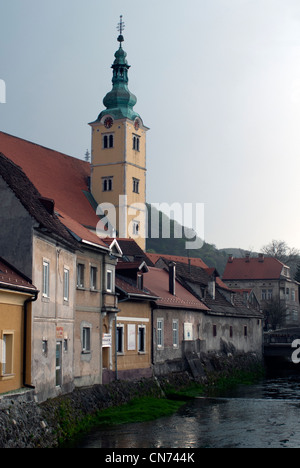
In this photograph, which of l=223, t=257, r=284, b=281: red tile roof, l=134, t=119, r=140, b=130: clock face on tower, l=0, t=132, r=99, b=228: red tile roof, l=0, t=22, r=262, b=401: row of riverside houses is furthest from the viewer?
l=223, t=257, r=284, b=281: red tile roof

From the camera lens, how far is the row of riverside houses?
910 inches

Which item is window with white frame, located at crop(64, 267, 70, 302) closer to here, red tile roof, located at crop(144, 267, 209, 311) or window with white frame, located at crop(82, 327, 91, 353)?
window with white frame, located at crop(82, 327, 91, 353)

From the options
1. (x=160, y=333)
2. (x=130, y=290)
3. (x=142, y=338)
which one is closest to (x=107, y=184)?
(x=160, y=333)

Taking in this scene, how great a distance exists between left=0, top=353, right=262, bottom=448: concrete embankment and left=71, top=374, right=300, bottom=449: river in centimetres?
103

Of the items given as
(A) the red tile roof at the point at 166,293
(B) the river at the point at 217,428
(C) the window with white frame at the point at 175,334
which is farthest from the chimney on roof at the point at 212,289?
(B) the river at the point at 217,428

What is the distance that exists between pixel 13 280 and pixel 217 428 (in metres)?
10.7

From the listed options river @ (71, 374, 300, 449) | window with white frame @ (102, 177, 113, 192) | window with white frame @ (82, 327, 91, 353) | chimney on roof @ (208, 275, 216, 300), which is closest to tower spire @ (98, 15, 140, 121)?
window with white frame @ (102, 177, 113, 192)

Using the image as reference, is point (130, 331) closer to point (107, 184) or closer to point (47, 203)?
point (47, 203)

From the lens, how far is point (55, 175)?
2601 inches

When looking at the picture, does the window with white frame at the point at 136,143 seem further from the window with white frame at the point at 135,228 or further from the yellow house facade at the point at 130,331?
the yellow house facade at the point at 130,331

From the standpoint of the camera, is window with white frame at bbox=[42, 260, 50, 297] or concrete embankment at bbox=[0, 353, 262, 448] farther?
window with white frame at bbox=[42, 260, 50, 297]

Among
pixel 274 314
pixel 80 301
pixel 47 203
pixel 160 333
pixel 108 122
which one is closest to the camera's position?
pixel 47 203

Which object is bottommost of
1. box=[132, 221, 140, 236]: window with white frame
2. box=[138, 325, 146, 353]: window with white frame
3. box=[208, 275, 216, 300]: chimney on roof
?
box=[138, 325, 146, 353]: window with white frame

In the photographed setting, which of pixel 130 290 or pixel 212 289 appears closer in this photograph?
pixel 130 290
